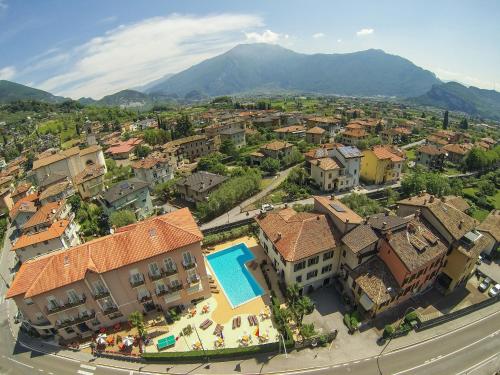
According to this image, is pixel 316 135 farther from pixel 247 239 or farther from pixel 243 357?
pixel 243 357

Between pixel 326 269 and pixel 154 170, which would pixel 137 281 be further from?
pixel 154 170

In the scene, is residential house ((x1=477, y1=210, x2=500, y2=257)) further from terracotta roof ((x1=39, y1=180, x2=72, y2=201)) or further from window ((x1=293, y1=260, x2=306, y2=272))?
terracotta roof ((x1=39, y1=180, x2=72, y2=201))

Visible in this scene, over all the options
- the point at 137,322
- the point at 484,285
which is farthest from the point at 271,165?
the point at 137,322

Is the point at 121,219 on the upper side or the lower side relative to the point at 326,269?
upper

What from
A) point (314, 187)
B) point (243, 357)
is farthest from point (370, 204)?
point (243, 357)

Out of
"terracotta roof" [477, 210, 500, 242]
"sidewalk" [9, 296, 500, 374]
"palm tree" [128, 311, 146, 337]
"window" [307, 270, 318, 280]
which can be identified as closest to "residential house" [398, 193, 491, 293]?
"sidewalk" [9, 296, 500, 374]

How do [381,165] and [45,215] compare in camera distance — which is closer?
[45,215]

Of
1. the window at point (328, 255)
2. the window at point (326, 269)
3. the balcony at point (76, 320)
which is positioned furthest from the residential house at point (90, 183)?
the window at point (328, 255)
